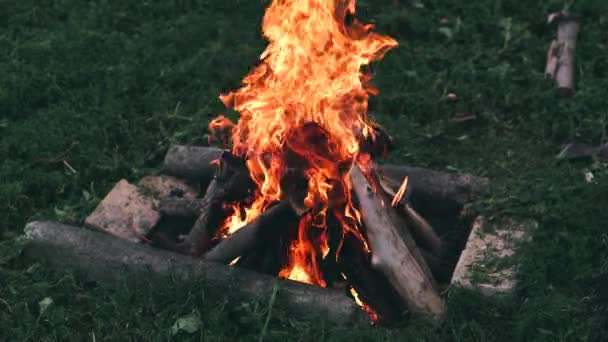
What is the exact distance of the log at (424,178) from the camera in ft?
18.4

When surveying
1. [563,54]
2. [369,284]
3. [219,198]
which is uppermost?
[563,54]

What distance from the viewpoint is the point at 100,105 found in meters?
7.04

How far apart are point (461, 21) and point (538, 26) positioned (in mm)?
707

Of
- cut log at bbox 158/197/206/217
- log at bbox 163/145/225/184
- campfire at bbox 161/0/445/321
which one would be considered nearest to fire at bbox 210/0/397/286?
campfire at bbox 161/0/445/321

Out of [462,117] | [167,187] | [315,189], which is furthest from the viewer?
[462,117]

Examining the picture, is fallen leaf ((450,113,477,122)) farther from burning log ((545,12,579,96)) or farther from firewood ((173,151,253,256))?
firewood ((173,151,253,256))

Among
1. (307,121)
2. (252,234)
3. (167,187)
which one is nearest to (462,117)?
(307,121)

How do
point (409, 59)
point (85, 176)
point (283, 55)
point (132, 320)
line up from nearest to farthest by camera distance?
point (132, 320)
point (283, 55)
point (85, 176)
point (409, 59)

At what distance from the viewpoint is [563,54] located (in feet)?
23.9

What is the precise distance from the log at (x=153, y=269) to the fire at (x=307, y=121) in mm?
350

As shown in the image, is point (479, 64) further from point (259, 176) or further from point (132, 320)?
point (132, 320)

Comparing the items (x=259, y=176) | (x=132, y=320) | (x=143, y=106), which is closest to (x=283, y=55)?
(x=259, y=176)

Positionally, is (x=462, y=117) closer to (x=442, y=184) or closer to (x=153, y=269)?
(x=442, y=184)

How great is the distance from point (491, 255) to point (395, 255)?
65 centimetres
